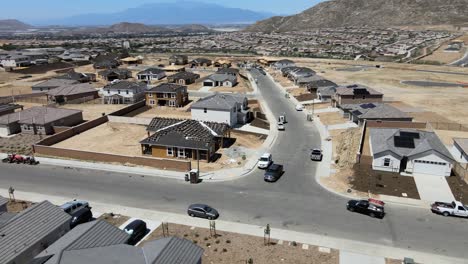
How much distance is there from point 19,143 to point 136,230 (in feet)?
106

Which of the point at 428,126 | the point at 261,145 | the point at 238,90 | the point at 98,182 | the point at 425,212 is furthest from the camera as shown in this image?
the point at 238,90

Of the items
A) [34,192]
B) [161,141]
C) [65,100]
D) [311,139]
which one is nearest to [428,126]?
[311,139]

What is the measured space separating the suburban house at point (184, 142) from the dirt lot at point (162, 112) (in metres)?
18.4

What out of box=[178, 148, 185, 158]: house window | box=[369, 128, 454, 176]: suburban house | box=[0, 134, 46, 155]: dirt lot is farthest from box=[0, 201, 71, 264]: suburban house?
box=[369, 128, 454, 176]: suburban house

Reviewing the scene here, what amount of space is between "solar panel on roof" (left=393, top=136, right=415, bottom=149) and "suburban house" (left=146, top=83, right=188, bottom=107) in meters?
43.0

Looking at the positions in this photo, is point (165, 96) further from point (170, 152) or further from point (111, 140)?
point (170, 152)

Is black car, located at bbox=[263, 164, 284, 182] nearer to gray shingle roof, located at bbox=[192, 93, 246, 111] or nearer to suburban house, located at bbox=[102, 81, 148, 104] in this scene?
gray shingle roof, located at bbox=[192, 93, 246, 111]

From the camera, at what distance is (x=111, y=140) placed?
50.2m

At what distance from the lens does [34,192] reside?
34250 millimetres

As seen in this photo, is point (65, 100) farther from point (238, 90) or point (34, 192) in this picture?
point (34, 192)

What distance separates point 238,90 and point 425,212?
61.6 m

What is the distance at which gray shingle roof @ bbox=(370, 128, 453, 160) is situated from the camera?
125 feet

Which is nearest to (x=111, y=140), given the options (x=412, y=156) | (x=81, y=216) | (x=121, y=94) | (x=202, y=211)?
(x=81, y=216)

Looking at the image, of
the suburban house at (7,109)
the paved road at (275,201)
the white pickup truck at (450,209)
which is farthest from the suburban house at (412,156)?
the suburban house at (7,109)
